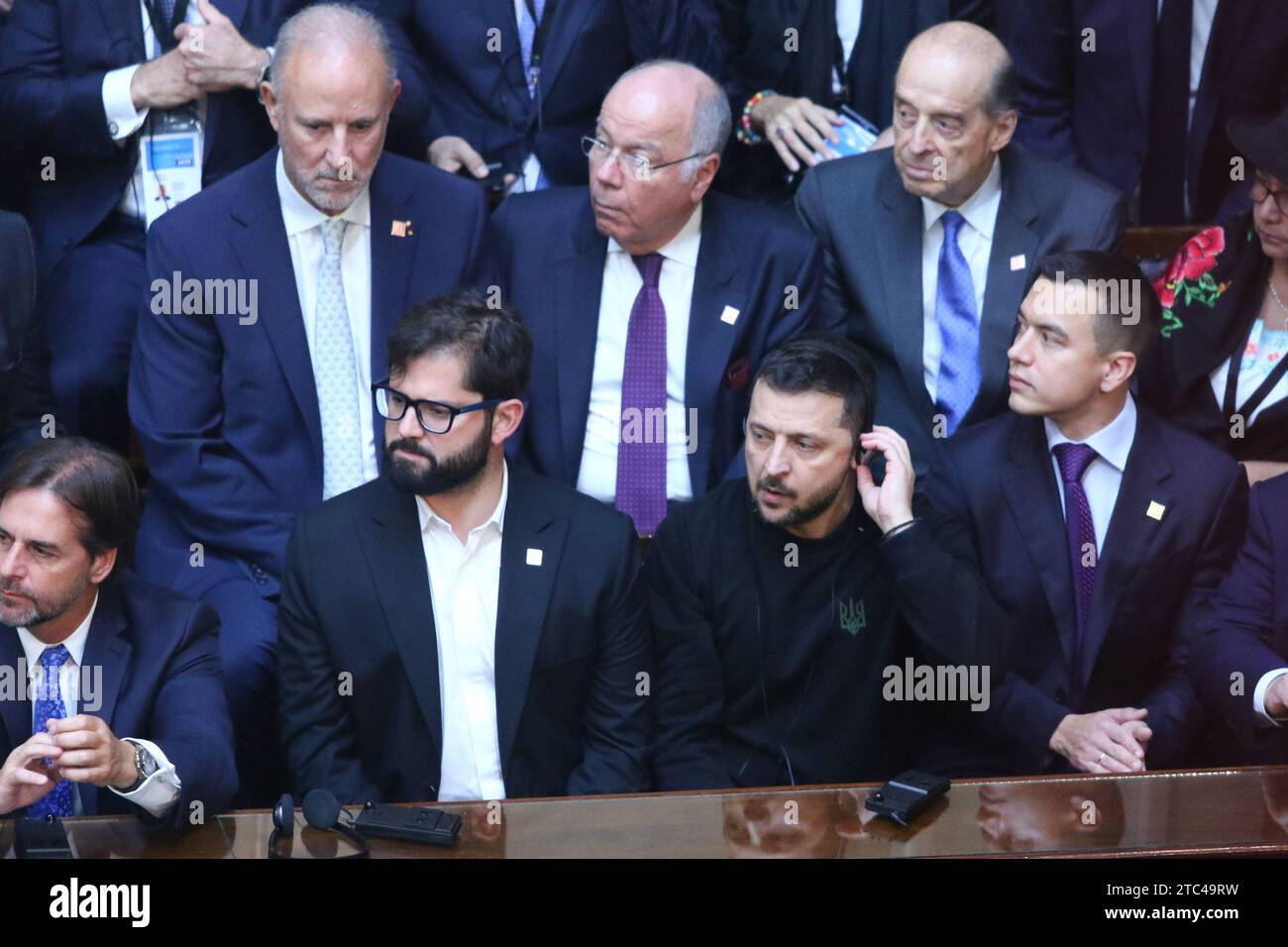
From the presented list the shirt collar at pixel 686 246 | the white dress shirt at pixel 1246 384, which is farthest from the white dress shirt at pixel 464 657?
the white dress shirt at pixel 1246 384

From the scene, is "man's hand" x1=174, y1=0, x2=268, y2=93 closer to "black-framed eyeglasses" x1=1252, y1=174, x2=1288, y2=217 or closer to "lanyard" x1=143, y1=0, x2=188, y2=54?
"lanyard" x1=143, y1=0, x2=188, y2=54

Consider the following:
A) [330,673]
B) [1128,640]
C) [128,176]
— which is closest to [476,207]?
[128,176]

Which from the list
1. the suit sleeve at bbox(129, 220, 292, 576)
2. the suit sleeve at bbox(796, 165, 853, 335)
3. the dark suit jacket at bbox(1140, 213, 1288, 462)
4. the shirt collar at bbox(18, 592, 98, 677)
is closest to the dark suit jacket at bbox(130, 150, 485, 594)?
the suit sleeve at bbox(129, 220, 292, 576)

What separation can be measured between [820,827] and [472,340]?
993 millimetres

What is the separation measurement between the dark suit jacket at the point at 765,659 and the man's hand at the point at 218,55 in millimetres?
1217

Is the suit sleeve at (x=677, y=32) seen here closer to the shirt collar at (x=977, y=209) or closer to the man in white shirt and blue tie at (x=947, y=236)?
the man in white shirt and blue tie at (x=947, y=236)

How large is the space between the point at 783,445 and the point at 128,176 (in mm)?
1446

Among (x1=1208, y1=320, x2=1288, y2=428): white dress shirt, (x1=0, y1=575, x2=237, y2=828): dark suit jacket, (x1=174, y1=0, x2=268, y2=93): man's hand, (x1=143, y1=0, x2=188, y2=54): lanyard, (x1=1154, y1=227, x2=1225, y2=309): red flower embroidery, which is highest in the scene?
(x1=143, y1=0, x2=188, y2=54): lanyard

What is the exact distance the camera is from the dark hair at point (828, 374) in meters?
2.86

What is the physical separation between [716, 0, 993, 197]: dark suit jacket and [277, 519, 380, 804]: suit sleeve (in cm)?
143

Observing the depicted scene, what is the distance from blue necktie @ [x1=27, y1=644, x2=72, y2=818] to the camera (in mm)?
2535

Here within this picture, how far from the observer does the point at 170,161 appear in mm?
3383

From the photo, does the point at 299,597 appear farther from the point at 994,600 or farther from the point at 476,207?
the point at 994,600
